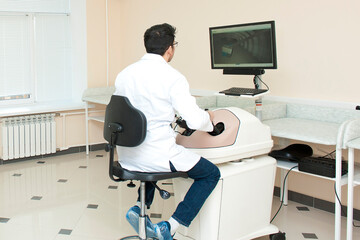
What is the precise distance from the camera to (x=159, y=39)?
2357mm

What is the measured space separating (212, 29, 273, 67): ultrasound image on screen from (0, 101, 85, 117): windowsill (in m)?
2.29

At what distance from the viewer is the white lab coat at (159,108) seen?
2242 mm

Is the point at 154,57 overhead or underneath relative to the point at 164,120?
overhead

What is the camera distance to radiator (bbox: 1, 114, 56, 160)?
4.74m

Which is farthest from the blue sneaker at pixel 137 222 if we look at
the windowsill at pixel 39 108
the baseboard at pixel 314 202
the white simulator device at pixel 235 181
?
the windowsill at pixel 39 108

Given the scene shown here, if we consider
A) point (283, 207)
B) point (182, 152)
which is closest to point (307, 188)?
point (283, 207)

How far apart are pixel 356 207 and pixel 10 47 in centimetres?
393

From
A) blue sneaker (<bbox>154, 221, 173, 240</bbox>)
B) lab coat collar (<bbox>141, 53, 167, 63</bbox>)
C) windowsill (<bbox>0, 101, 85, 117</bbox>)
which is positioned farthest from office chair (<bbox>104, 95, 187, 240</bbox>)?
windowsill (<bbox>0, 101, 85, 117</bbox>)

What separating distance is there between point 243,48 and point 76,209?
6.01ft

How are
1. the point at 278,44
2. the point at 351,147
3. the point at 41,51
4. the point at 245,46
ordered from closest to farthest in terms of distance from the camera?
the point at 351,147
the point at 245,46
the point at 278,44
the point at 41,51

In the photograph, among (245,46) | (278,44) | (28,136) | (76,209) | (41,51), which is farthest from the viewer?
(41,51)

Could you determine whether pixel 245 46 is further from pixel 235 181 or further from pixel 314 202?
pixel 314 202

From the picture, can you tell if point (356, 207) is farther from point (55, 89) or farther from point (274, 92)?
point (55, 89)

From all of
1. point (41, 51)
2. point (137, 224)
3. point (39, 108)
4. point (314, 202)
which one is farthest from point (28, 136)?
point (314, 202)
